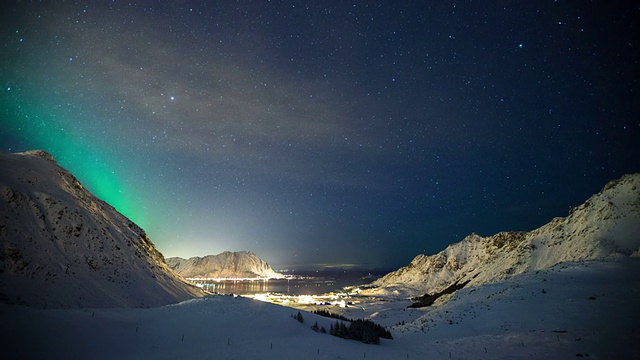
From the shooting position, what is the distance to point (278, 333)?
16.1m

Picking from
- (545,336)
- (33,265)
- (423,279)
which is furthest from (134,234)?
(423,279)

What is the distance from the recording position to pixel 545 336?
55.8 feet

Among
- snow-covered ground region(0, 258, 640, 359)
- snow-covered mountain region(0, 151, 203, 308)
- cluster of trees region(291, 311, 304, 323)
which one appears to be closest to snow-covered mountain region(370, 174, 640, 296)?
snow-covered ground region(0, 258, 640, 359)

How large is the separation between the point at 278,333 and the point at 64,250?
105 feet

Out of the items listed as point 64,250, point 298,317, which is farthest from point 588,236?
point 64,250

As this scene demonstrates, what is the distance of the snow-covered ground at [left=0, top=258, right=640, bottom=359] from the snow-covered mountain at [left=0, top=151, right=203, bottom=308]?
17562mm

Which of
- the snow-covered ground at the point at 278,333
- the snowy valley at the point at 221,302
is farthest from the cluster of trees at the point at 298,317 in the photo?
the snow-covered ground at the point at 278,333

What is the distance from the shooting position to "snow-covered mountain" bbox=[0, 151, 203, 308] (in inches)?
1085

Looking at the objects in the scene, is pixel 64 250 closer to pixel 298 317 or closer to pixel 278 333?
pixel 298 317

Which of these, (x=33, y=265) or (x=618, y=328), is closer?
(x=618, y=328)

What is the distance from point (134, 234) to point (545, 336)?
187 ft

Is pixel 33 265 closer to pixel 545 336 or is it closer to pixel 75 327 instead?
pixel 75 327

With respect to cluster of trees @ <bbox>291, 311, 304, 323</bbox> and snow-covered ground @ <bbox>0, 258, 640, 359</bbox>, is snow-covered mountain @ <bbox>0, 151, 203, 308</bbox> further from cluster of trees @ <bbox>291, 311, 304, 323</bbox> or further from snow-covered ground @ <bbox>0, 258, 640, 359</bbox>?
cluster of trees @ <bbox>291, 311, 304, 323</bbox>

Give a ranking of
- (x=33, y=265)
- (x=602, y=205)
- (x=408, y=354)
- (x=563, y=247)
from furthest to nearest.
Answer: (x=563, y=247), (x=602, y=205), (x=33, y=265), (x=408, y=354)
